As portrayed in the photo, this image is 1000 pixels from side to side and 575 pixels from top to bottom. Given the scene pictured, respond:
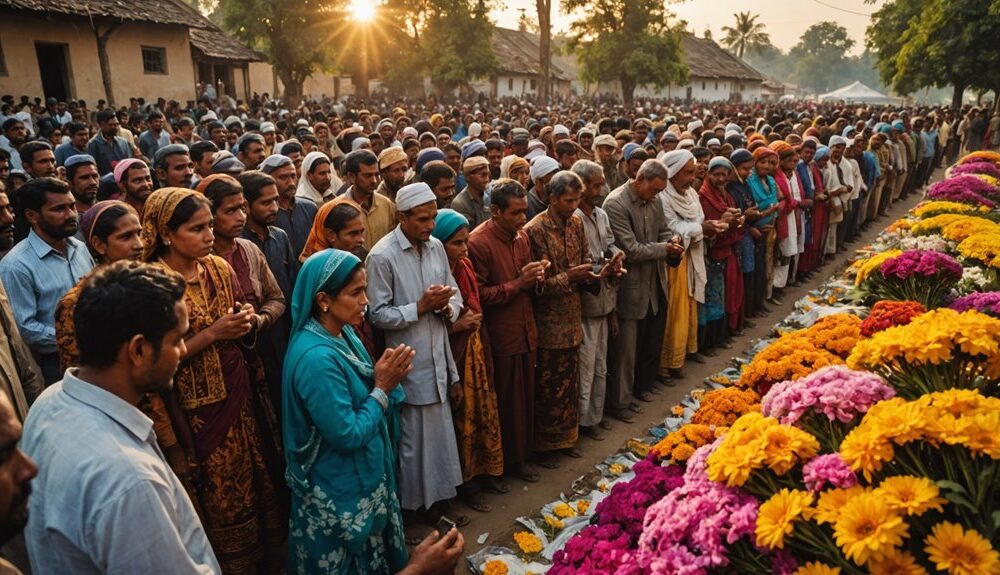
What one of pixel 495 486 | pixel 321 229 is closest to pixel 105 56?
pixel 321 229

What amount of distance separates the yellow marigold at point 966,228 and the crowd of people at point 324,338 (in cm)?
189

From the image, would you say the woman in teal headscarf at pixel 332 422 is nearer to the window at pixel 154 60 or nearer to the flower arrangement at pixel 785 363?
the flower arrangement at pixel 785 363

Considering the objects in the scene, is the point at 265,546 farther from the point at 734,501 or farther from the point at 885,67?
the point at 885,67

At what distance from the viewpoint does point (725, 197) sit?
6.82m

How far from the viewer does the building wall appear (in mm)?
16797

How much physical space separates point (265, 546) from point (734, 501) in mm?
2808

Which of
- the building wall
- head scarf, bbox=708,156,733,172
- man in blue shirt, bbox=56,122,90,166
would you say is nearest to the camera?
head scarf, bbox=708,156,733,172

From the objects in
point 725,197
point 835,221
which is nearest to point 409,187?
point 725,197

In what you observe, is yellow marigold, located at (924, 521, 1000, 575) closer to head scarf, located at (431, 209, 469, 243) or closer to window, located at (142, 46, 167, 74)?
head scarf, located at (431, 209, 469, 243)

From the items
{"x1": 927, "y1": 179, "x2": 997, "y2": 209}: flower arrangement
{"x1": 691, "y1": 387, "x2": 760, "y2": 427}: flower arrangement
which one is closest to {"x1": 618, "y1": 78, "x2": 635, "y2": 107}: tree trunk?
{"x1": 927, "y1": 179, "x2": 997, "y2": 209}: flower arrangement

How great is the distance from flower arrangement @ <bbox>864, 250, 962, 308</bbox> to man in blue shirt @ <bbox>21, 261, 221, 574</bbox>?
4.06 metres

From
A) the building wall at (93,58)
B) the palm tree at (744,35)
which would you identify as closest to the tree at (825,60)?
the palm tree at (744,35)

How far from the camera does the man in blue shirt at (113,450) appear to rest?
1483 mm

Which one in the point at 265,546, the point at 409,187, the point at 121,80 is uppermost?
the point at 121,80
